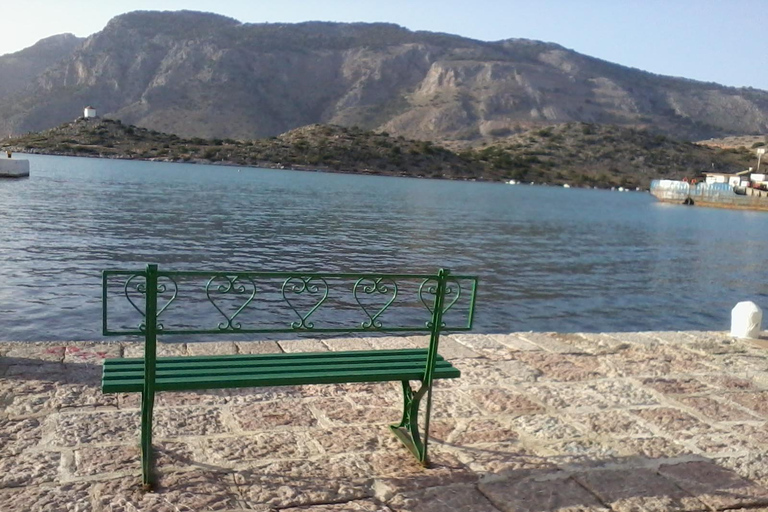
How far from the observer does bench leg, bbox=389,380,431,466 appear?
361 centimetres

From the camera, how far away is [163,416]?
399cm

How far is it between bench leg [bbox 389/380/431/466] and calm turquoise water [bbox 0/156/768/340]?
271 inches

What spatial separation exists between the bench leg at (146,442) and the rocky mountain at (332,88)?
11510 cm

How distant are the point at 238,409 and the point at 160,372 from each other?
986mm

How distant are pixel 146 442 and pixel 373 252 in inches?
647

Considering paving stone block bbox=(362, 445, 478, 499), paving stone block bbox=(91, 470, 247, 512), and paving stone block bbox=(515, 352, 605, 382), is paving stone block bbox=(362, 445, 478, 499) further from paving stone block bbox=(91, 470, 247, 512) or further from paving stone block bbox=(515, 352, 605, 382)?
paving stone block bbox=(515, 352, 605, 382)

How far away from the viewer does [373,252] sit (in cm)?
1956

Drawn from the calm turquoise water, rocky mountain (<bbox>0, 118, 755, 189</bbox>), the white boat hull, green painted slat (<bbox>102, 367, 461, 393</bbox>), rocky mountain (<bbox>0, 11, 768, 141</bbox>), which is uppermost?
rocky mountain (<bbox>0, 11, 768, 141</bbox>)

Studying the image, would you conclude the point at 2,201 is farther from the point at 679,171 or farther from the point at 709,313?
the point at 679,171

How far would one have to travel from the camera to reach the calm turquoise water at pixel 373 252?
1309cm

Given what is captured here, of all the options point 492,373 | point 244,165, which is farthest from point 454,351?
point 244,165

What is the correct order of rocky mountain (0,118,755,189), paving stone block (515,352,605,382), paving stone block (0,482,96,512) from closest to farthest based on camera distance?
paving stone block (0,482,96,512) → paving stone block (515,352,605,382) → rocky mountain (0,118,755,189)

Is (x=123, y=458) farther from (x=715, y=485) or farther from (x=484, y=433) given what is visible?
(x=715, y=485)

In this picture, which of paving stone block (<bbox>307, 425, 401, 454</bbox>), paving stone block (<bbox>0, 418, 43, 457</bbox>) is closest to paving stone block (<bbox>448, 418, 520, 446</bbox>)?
paving stone block (<bbox>307, 425, 401, 454</bbox>)
